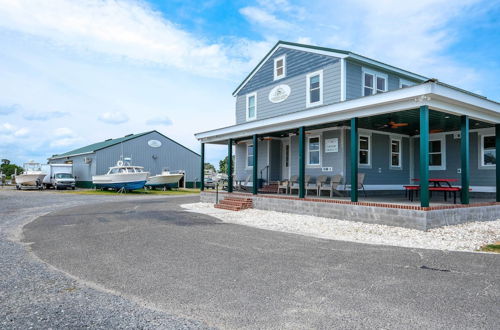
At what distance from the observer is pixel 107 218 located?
10945mm

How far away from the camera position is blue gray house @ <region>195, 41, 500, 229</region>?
1181 centimetres

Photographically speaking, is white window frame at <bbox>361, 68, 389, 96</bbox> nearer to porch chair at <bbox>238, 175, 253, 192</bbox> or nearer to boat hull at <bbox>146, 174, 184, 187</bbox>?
porch chair at <bbox>238, 175, 253, 192</bbox>

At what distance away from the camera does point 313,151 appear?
1468 centimetres

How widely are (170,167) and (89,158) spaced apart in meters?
7.53

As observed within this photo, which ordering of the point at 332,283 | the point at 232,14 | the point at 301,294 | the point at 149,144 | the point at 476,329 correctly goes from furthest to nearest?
the point at 149,144 < the point at 232,14 < the point at 332,283 < the point at 301,294 < the point at 476,329

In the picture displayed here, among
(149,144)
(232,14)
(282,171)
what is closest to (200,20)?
(232,14)

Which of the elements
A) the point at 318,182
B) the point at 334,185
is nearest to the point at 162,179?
the point at 318,182

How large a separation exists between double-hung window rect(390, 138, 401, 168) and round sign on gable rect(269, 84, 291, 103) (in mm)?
5249

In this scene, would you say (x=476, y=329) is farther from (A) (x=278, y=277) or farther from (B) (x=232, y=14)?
(B) (x=232, y=14)

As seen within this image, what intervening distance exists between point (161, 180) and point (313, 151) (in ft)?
59.0

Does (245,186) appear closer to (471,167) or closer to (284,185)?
(284,185)

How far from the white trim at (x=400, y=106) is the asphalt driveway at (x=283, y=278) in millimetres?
4194

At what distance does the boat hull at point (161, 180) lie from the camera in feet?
94.6

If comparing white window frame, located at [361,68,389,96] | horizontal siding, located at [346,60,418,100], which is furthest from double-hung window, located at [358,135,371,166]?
white window frame, located at [361,68,389,96]
